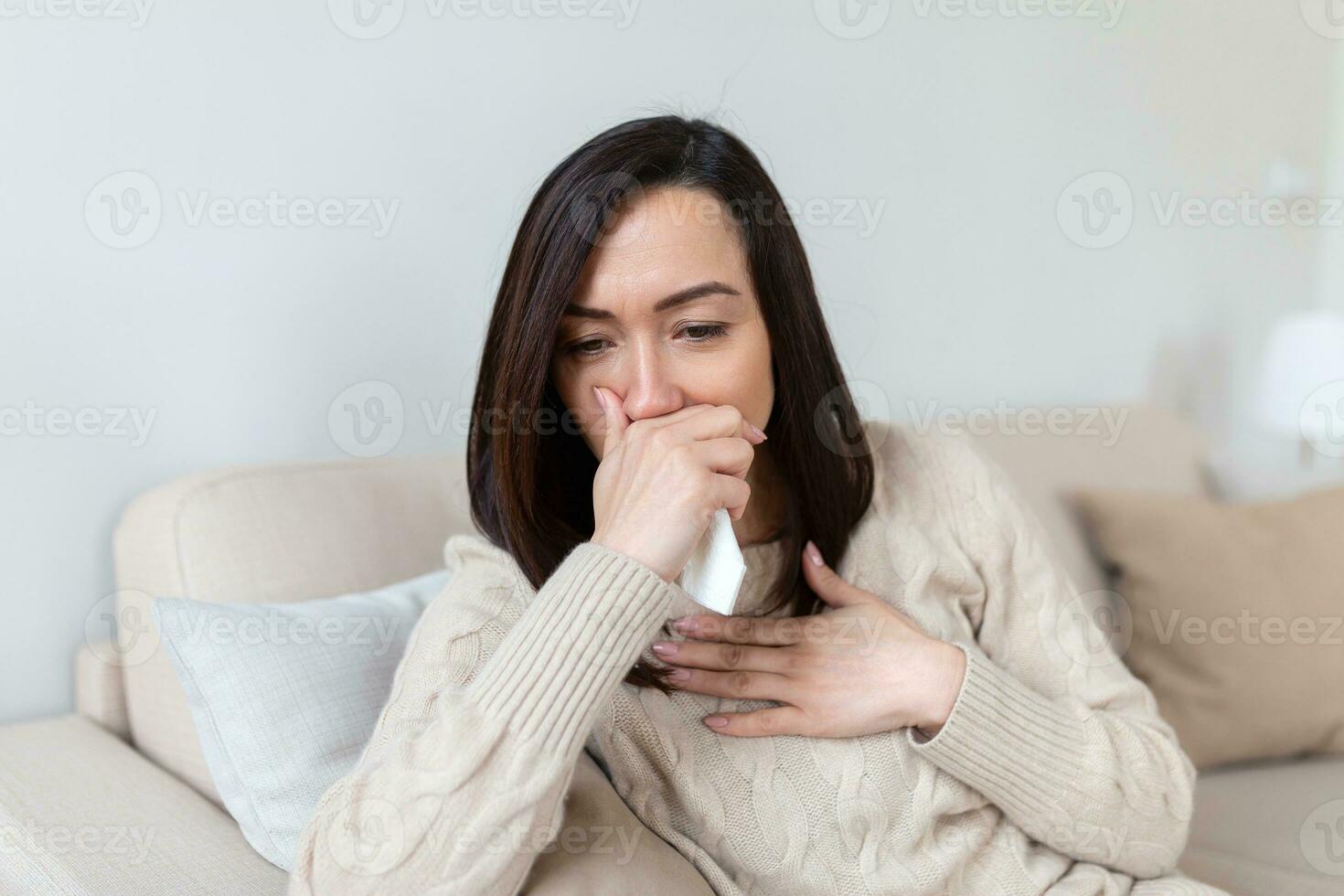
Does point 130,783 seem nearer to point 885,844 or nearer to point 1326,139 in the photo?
point 885,844

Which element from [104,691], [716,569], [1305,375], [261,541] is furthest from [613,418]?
[1305,375]

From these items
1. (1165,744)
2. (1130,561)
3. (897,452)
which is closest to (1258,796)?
(1130,561)

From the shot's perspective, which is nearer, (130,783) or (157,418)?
(130,783)

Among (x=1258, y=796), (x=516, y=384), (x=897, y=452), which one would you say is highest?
(x=516, y=384)

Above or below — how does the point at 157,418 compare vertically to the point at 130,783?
above

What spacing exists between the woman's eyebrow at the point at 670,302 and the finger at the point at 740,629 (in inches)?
12.9

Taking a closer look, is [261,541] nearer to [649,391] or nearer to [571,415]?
[571,415]

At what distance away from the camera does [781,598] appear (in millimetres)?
1355

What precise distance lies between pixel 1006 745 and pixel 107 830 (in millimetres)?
881

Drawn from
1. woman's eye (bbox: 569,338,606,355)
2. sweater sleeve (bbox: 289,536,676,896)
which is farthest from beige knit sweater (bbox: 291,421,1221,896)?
woman's eye (bbox: 569,338,606,355)

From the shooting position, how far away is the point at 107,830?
1146 millimetres

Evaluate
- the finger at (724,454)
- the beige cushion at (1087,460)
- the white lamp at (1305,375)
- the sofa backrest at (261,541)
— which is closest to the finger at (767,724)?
the finger at (724,454)

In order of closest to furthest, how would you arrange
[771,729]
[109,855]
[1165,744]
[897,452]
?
[109,855]
[771,729]
[1165,744]
[897,452]

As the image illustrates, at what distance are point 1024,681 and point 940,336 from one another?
1086 mm
